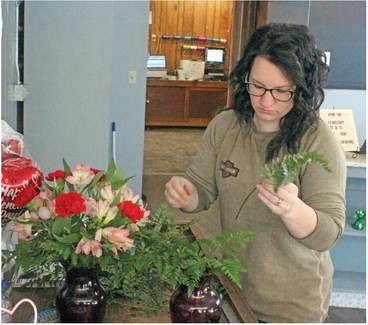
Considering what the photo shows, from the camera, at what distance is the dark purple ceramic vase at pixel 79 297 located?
3.90 ft

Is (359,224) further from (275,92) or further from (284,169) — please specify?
(284,169)

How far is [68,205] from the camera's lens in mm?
1139

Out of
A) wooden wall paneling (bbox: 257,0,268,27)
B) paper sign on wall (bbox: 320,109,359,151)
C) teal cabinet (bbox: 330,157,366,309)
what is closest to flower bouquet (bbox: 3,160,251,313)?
teal cabinet (bbox: 330,157,366,309)

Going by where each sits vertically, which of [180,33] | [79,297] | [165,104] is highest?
[180,33]

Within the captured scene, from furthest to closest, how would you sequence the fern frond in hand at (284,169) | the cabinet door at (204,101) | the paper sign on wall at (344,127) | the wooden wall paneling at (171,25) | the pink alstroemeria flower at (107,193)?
1. the wooden wall paneling at (171,25)
2. the cabinet door at (204,101)
3. the paper sign on wall at (344,127)
4. the pink alstroemeria flower at (107,193)
5. the fern frond in hand at (284,169)

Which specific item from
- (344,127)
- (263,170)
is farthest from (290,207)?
(344,127)

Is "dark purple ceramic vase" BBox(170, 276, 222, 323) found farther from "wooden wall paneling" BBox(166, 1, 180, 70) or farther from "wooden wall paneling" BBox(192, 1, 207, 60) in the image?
"wooden wall paneling" BBox(192, 1, 207, 60)

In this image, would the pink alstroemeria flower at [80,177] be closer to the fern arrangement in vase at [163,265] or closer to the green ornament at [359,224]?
the fern arrangement in vase at [163,265]

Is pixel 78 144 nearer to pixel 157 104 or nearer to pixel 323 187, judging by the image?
pixel 323 187

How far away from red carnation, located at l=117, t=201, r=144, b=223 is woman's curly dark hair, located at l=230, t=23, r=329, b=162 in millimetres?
589

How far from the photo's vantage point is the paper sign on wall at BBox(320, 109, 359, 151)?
3.85m

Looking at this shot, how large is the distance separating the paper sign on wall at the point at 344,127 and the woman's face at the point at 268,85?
2.28 m

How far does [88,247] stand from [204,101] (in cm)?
1047

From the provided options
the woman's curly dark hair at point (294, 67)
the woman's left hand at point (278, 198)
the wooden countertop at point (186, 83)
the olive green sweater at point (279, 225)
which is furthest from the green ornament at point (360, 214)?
the wooden countertop at point (186, 83)
